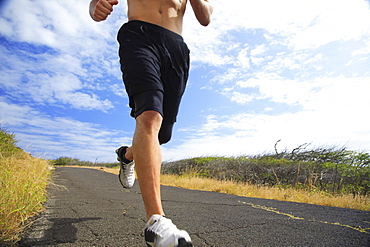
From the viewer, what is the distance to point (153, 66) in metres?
1.82

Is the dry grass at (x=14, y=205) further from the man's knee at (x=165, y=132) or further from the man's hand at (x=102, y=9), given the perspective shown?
the man's hand at (x=102, y=9)

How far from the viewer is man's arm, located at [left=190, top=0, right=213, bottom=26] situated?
2.23 meters

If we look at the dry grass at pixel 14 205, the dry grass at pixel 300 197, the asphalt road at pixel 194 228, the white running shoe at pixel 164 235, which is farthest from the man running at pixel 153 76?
the dry grass at pixel 300 197

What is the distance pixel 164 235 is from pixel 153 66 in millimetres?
1130

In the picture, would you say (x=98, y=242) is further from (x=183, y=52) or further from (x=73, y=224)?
(x=183, y=52)

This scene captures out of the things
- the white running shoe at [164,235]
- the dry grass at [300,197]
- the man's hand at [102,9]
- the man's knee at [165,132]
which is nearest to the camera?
the white running shoe at [164,235]

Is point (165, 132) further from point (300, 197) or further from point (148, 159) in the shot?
point (300, 197)

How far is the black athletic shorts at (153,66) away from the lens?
5.64ft

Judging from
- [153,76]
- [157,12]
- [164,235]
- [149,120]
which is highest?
[157,12]

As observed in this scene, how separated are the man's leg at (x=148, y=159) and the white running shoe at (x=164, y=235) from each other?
0.13 meters

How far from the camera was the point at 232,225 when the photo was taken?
2.40 m

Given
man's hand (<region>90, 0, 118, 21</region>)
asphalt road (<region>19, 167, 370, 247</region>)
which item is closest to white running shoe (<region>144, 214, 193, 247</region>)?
asphalt road (<region>19, 167, 370, 247</region>)

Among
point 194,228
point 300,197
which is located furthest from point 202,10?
point 300,197

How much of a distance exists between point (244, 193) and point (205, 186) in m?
1.48
